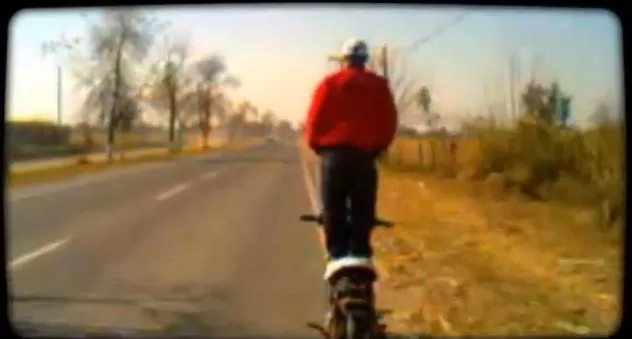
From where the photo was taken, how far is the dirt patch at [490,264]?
3824 mm

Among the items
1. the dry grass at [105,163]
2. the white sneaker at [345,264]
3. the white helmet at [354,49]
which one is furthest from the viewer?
the dry grass at [105,163]

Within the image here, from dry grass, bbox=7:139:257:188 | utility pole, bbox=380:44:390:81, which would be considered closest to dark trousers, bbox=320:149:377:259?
utility pole, bbox=380:44:390:81

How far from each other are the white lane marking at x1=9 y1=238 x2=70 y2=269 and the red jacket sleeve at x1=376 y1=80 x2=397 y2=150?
1184 mm

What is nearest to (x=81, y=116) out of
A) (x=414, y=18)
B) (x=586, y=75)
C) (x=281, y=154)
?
(x=281, y=154)

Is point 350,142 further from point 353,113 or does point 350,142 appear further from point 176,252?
point 176,252

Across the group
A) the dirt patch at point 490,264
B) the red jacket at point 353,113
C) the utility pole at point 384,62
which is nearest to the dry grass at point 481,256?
the dirt patch at point 490,264

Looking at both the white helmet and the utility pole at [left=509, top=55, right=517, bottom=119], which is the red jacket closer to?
the white helmet

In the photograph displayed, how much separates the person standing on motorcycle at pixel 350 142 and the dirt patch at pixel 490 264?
75 millimetres

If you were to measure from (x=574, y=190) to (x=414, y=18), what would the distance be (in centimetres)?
89

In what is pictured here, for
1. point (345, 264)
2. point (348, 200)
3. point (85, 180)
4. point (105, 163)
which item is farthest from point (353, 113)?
point (85, 180)

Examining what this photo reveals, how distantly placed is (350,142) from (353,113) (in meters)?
0.10

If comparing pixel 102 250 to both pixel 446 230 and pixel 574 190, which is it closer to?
pixel 446 230

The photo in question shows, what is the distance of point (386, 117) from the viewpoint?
3848mm

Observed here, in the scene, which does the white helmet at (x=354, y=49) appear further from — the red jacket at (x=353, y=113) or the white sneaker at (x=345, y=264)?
the white sneaker at (x=345, y=264)
